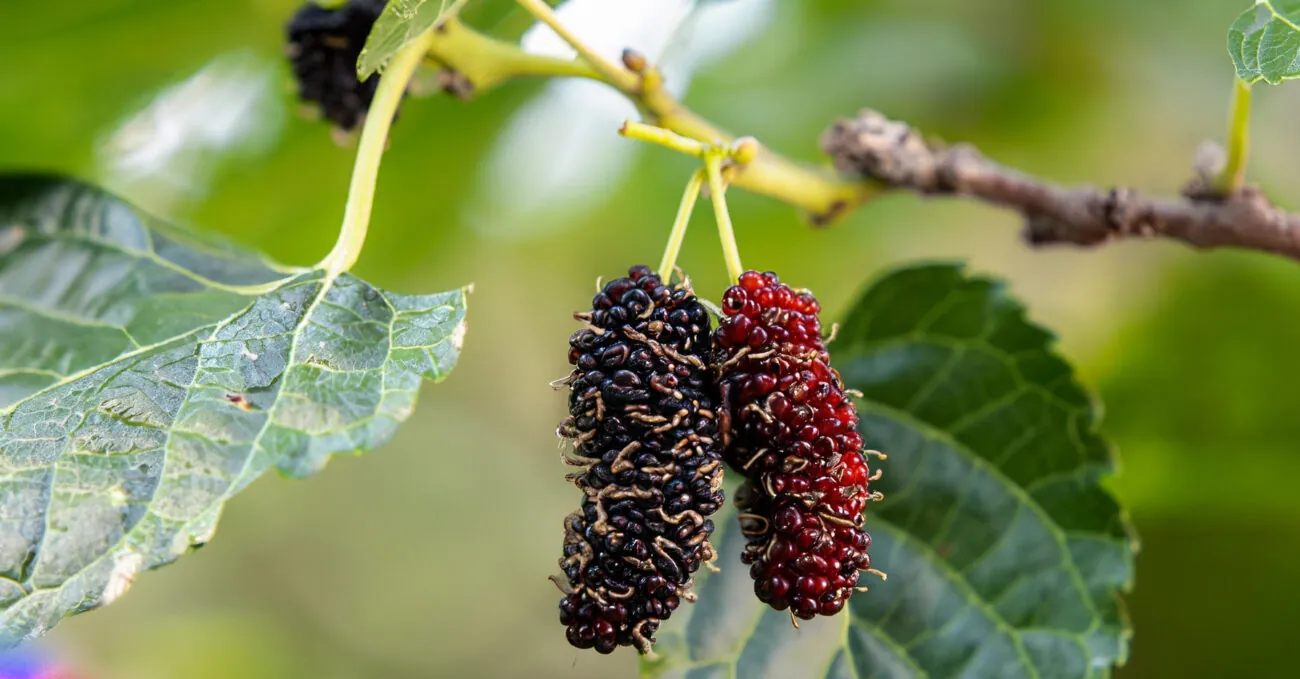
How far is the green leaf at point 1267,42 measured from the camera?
0.53 meters

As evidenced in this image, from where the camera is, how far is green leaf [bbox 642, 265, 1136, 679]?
717 millimetres

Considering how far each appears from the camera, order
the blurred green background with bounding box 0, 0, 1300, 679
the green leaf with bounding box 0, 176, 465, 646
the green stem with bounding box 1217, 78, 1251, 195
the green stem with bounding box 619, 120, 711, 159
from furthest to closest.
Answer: the blurred green background with bounding box 0, 0, 1300, 679
the green stem with bounding box 1217, 78, 1251, 195
the green stem with bounding box 619, 120, 711, 159
the green leaf with bounding box 0, 176, 465, 646

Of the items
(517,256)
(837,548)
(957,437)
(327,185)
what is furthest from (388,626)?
(837,548)

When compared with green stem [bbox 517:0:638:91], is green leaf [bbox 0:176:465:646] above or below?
below

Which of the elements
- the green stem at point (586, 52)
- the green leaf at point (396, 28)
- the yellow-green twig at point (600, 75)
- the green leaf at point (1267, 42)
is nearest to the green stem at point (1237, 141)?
the green leaf at point (1267, 42)

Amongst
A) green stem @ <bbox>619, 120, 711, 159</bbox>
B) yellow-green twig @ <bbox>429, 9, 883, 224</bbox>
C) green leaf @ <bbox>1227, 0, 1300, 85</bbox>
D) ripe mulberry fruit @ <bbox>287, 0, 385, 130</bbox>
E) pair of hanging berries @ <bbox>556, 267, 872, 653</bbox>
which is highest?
green leaf @ <bbox>1227, 0, 1300, 85</bbox>

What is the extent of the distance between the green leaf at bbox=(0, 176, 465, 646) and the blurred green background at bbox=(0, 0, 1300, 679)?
1.34 ft

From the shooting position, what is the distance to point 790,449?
514 mm

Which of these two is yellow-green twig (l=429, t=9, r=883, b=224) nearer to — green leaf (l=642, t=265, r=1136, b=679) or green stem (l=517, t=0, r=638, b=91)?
green stem (l=517, t=0, r=638, b=91)

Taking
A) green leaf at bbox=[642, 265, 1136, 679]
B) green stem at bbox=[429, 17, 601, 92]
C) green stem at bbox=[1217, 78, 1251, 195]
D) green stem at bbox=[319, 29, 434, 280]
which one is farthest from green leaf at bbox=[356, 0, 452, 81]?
green stem at bbox=[1217, 78, 1251, 195]

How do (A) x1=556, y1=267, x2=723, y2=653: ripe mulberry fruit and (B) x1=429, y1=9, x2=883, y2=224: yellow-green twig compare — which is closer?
(A) x1=556, y1=267, x2=723, y2=653: ripe mulberry fruit

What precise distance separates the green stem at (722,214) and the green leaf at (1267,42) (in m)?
0.29

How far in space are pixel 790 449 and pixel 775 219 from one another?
0.90 meters

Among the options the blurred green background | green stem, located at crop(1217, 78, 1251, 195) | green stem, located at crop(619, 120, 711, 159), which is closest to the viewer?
green stem, located at crop(619, 120, 711, 159)
